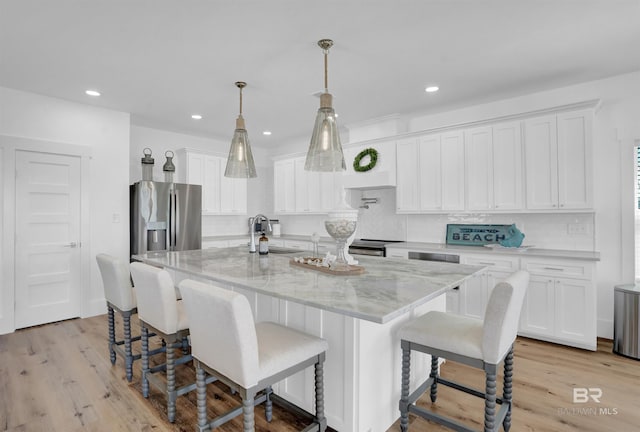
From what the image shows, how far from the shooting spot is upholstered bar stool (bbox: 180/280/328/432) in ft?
4.42

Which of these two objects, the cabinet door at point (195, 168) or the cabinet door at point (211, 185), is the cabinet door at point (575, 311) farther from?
the cabinet door at point (195, 168)

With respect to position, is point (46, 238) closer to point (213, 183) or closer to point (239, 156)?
point (213, 183)

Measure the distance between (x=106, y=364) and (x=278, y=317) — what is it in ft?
6.05

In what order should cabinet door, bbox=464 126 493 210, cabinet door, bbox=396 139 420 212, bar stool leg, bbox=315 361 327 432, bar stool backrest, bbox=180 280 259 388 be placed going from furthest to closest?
1. cabinet door, bbox=396 139 420 212
2. cabinet door, bbox=464 126 493 210
3. bar stool leg, bbox=315 361 327 432
4. bar stool backrest, bbox=180 280 259 388

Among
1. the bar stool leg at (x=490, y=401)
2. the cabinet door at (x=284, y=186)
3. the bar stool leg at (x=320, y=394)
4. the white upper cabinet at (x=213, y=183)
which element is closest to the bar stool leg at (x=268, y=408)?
the bar stool leg at (x=320, y=394)

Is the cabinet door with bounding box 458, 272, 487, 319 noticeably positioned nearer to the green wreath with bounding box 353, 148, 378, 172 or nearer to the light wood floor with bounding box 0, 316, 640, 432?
the light wood floor with bounding box 0, 316, 640, 432

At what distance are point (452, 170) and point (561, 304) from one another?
6.01 feet

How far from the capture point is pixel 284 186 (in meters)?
6.23

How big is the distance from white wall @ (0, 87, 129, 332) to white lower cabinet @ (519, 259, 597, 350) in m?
4.95

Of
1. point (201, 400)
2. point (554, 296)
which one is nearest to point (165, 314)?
point (201, 400)

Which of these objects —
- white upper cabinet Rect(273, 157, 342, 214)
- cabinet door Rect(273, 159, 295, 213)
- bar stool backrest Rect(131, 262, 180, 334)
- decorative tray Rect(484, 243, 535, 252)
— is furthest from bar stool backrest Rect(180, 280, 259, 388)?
cabinet door Rect(273, 159, 295, 213)

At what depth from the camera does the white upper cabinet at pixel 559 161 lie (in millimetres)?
3256

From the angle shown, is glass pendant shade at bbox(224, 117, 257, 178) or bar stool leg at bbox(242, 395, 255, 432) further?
glass pendant shade at bbox(224, 117, 257, 178)

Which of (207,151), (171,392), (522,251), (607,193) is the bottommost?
(171,392)
